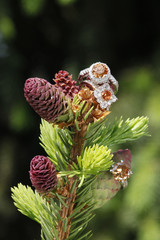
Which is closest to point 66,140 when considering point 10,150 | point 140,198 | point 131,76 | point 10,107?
point 140,198

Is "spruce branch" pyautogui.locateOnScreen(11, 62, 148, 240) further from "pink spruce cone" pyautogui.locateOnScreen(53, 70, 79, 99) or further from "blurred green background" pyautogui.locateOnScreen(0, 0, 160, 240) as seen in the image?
"blurred green background" pyautogui.locateOnScreen(0, 0, 160, 240)

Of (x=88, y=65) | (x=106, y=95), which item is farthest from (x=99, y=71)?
(x=88, y=65)

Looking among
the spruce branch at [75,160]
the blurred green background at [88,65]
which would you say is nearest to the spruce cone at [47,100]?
the spruce branch at [75,160]

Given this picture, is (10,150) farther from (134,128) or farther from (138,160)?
(134,128)

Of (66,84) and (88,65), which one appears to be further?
(88,65)

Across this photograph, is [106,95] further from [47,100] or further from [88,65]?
[88,65]

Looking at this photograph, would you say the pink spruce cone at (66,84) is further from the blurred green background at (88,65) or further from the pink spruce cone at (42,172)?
the blurred green background at (88,65)

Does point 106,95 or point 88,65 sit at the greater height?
point 88,65
